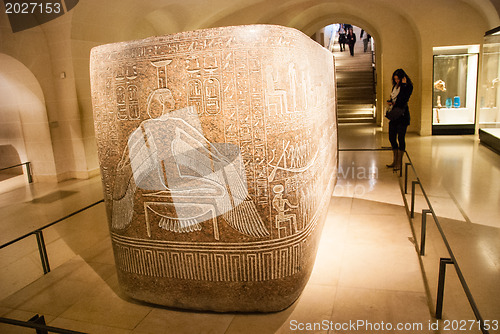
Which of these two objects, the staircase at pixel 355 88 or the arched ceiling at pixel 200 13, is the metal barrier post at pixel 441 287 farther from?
the staircase at pixel 355 88

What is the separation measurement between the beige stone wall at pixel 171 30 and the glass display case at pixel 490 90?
29.7 inches

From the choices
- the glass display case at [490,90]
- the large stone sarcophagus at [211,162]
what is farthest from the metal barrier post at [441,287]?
the glass display case at [490,90]

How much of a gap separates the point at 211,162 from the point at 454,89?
33.0ft

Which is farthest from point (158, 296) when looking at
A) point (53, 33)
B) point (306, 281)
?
point (53, 33)

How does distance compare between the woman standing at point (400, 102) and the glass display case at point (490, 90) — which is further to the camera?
the glass display case at point (490, 90)

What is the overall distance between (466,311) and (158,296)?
2.18m

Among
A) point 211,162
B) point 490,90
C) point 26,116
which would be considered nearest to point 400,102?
point 490,90

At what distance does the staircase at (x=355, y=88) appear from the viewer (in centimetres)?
→ 1440

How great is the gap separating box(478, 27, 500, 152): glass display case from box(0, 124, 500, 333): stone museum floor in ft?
10.5

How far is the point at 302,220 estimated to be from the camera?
2768 mm

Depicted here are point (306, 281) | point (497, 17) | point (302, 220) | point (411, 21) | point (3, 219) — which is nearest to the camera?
point (302, 220)

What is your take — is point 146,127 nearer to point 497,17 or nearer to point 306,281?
point 306,281

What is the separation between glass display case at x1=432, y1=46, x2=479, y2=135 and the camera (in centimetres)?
1018

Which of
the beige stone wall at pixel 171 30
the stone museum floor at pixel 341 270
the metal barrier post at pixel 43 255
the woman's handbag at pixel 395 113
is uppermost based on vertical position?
the beige stone wall at pixel 171 30
